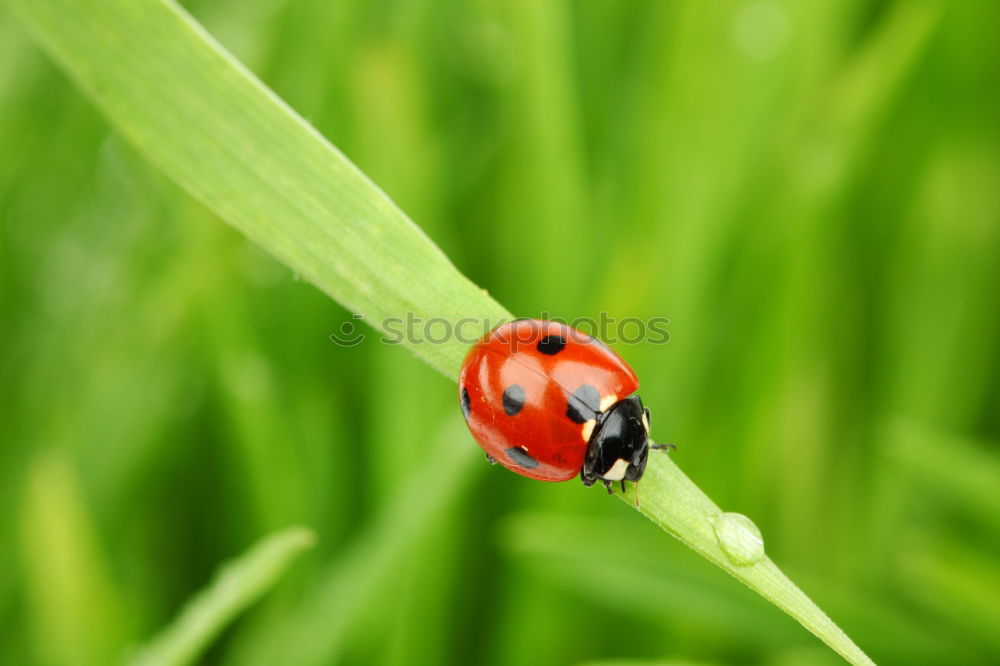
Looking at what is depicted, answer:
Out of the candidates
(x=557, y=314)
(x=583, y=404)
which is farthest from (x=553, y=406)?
(x=557, y=314)

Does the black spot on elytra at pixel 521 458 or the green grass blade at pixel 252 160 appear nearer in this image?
the green grass blade at pixel 252 160

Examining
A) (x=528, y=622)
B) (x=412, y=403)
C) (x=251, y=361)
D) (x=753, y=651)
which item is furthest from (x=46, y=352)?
(x=753, y=651)

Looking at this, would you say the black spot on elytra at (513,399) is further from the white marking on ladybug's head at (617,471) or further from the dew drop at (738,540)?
the dew drop at (738,540)

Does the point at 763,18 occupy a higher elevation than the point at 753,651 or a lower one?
higher

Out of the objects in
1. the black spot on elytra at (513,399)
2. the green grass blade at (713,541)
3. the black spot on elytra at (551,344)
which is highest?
the green grass blade at (713,541)

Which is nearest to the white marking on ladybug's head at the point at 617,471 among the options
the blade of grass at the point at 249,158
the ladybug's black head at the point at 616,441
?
the ladybug's black head at the point at 616,441

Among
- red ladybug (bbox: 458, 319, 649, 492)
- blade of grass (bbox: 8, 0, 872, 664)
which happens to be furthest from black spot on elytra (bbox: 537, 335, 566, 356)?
blade of grass (bbox: 8, 0, 872, 664)

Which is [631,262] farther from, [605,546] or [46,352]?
[46,352]
